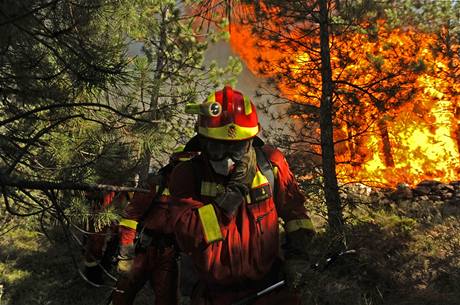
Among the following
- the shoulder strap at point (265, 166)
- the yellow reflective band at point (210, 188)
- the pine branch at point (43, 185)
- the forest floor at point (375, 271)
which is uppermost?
the shoulder strap at point (265, 166)

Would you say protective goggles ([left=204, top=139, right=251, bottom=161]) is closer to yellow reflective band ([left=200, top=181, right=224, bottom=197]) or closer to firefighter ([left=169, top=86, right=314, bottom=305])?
firefighter ([left=169, top=86, right=314, bottom=305])

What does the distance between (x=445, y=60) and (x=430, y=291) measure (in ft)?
32.5

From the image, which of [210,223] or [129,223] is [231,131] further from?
[129,223]

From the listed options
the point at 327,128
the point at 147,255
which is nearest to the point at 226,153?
the point at 147,255

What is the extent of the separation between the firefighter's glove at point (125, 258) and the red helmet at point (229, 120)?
5.46 ft

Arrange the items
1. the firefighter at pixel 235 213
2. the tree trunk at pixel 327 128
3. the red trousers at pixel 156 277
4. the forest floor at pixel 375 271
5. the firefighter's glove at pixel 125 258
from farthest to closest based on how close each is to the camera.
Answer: the tree trunk at pixel 327 128 < the forest floor at pixel 375 271 < the red trousers at pixel 156 277 < the firefighter's glove at pixel 125 258 < the firefighter at pixel 235 213

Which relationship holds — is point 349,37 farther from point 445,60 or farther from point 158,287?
point 445,60

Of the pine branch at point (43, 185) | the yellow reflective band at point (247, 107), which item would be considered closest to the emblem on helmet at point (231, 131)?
the yellow reflective band at point (247, 107)

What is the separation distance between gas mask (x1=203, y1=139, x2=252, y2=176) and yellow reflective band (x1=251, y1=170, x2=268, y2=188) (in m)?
0.18

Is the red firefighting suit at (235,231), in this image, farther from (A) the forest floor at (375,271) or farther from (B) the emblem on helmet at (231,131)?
(A) the forest floor at (375,271)

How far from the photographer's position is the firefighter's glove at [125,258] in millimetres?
3617

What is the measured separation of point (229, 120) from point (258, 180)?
0.45 metres

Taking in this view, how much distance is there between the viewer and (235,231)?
8.36 ft

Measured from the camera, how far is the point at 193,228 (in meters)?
2.42
